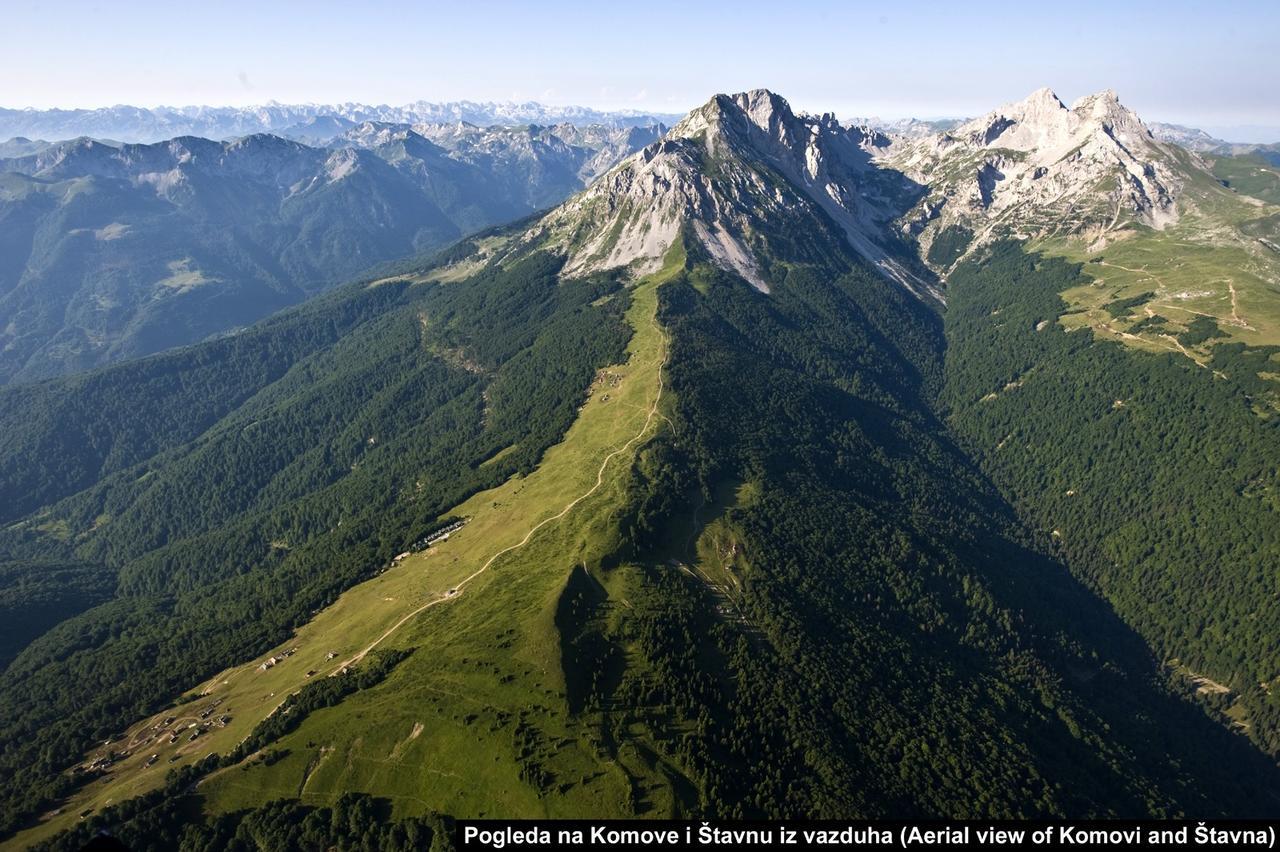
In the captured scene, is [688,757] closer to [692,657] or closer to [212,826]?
[692,657]

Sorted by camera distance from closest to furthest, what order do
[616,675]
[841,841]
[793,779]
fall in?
[841,841] < [793,779] < [616,675]

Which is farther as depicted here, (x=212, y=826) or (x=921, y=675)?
(x=921, y=675)

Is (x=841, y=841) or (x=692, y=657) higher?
(x=692, y=657)

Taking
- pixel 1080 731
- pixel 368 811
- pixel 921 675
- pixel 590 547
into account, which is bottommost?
pixel 1080 731

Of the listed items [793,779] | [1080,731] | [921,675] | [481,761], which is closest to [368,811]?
[481,761]
